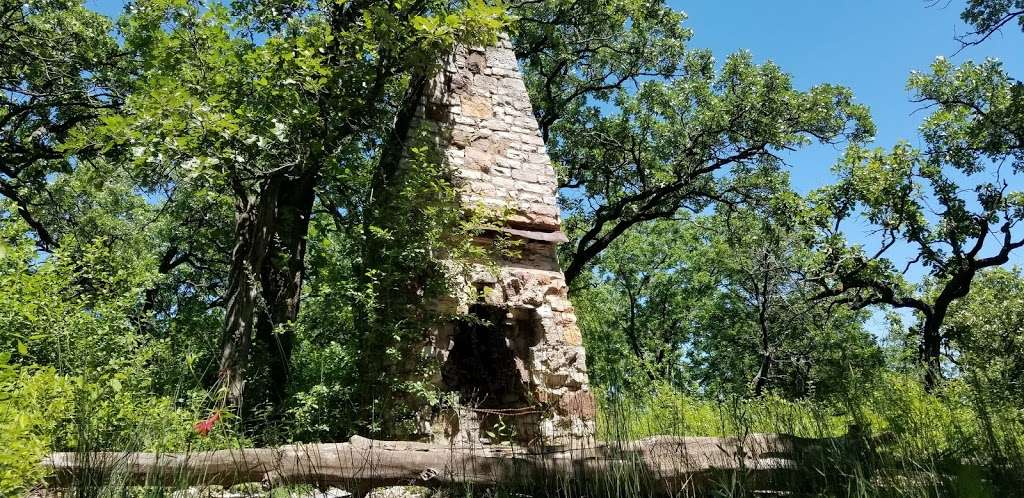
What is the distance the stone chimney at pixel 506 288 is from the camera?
6461mm

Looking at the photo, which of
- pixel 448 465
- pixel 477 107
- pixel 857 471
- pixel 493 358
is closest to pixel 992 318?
pixel 493 358

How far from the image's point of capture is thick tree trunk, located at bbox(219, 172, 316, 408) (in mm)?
5727

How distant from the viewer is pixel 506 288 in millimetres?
6719

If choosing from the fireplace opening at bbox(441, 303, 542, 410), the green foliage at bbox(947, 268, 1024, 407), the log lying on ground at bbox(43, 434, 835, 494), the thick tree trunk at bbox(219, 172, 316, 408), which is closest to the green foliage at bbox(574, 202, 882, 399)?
the green foliage at bbox(947, 268, 1024, 407)

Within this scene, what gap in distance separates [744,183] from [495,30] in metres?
7.24

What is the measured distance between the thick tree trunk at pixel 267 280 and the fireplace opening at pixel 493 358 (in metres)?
1.74

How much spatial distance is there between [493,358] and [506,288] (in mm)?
1064

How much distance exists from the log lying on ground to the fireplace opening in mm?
2725

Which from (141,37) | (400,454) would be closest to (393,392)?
(400,454)

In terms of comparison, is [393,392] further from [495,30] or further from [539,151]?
[495,30]

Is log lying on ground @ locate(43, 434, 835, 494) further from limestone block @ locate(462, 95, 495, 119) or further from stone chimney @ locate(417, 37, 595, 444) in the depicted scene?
limestone block @ locate(462, 95, 495, 119)

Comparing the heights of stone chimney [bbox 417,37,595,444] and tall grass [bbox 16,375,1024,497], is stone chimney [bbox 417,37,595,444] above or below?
above

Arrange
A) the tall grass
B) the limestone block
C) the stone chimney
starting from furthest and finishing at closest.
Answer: the limestone block
the stone chimney
the tall grass

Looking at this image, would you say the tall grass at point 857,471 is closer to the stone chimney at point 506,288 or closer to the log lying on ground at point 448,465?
the log lying on ground at point 448,465
